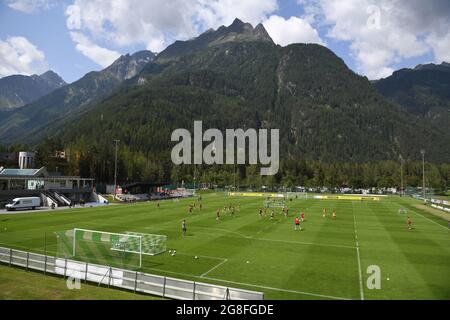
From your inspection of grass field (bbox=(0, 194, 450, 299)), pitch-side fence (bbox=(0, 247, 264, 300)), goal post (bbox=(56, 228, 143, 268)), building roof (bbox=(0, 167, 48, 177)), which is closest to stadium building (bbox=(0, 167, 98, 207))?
building roof (bbox=(0, 167, 48, 177))

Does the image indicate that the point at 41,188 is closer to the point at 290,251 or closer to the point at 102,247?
the point at 102,247

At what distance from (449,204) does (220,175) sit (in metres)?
124

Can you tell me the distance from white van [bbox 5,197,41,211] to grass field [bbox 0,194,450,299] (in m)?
10.0

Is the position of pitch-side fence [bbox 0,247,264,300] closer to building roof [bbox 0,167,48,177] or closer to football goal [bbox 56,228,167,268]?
football goal [bbox 56,228,167,268]

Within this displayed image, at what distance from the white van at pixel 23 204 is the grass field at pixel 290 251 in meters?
10.0

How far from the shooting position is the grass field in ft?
79.4

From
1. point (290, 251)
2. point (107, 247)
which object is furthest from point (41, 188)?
point (290, 251)

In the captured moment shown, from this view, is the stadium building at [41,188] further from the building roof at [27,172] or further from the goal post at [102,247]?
the goal post at [102,247]

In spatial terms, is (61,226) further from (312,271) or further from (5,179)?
(5,179)

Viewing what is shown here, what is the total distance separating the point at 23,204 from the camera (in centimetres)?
7031

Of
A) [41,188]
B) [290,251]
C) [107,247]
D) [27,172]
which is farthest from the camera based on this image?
[27,172]

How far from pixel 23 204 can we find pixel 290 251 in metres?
57.3
